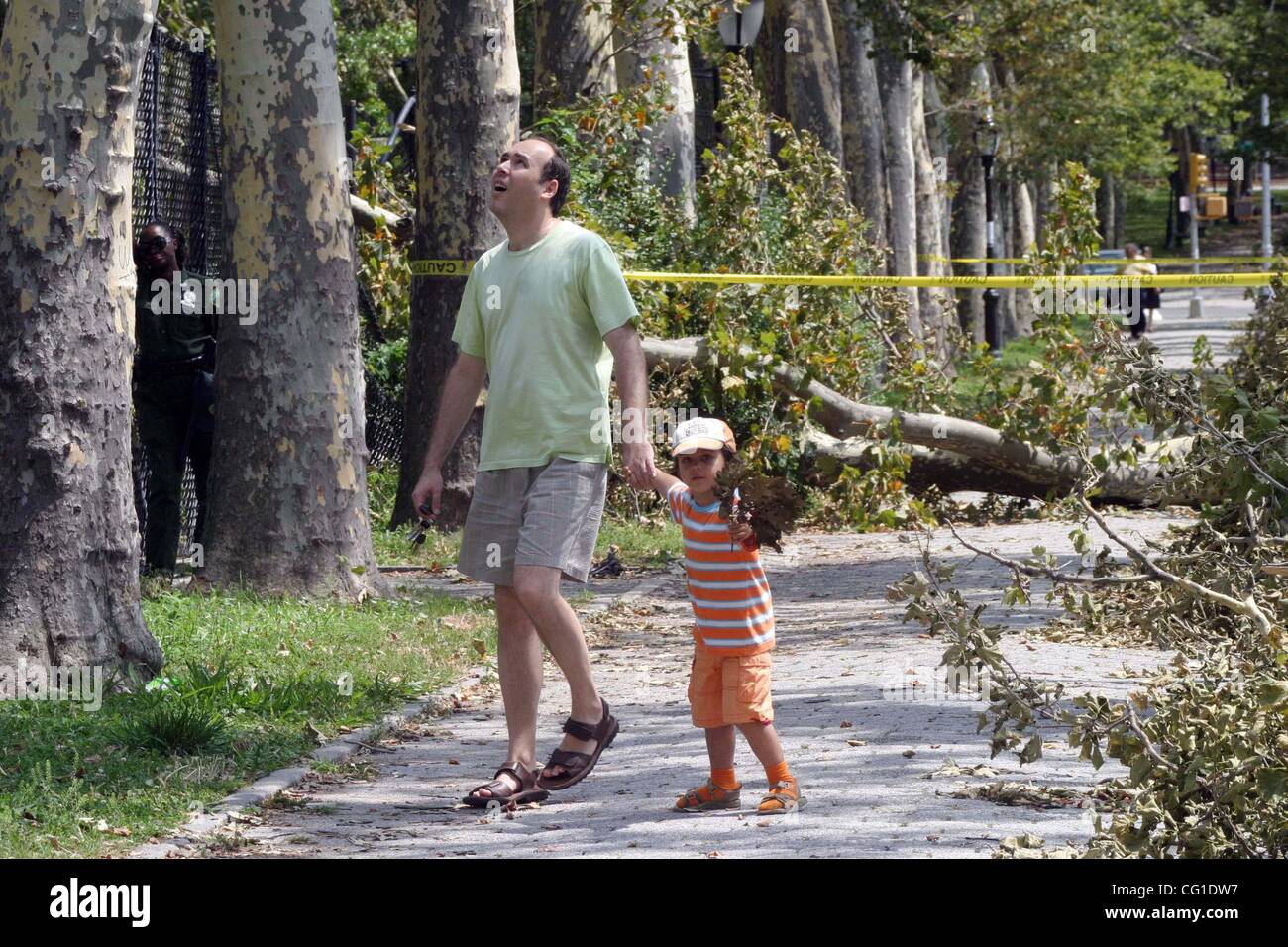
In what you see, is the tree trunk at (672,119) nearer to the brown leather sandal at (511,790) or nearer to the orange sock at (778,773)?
the brown leather sandal at (511,790)

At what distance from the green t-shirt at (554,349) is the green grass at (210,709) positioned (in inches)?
58.7

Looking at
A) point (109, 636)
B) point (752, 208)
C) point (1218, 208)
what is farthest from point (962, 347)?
point (1218, 208)

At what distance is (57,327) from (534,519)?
7.76ft

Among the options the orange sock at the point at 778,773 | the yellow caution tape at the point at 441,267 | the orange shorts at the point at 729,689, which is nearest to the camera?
the orange shorts at the point at 729,689

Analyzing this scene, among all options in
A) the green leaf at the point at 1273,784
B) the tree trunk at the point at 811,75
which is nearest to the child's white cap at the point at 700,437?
the green leaf at the point at 1273,784

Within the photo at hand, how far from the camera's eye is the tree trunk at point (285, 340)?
995 centimetres

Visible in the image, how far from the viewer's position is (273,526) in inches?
391

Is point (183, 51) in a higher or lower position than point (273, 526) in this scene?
higher

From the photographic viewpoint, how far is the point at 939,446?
50.3ft

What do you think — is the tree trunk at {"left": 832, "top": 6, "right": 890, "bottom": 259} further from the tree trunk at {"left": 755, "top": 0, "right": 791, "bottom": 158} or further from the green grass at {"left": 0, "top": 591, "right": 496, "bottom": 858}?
the green grass at {"left": 0, "top": 591, "right": 496, "bottom": 858}

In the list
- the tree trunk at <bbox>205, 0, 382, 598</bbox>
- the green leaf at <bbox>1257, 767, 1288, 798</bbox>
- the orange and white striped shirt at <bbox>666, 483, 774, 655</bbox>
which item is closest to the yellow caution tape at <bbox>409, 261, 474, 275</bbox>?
the tree trunk at <bbox>205, 0, 382, 598</bbox>
